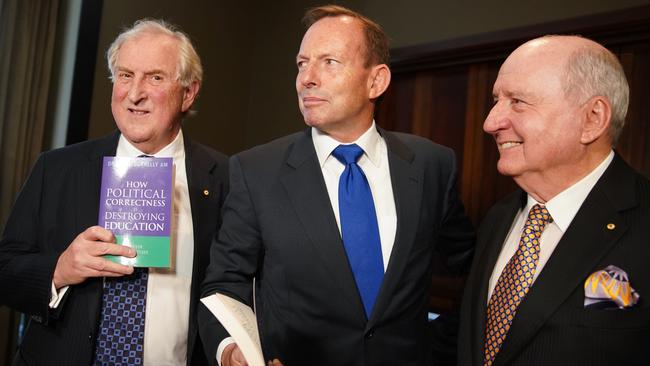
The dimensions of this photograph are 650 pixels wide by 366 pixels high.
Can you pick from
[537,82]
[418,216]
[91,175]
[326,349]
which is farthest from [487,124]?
[91,175]

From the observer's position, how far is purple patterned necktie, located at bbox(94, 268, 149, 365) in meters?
1.80

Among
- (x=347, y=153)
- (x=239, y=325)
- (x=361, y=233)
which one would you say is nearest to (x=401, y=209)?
(x=361, y=233)

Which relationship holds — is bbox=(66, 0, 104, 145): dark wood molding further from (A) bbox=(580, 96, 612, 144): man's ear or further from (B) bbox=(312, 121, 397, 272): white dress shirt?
(A) bbox=(580, 96, 612, 144): man's ear

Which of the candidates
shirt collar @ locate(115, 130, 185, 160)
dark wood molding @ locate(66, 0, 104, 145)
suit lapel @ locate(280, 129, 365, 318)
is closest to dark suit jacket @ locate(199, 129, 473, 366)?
suit lapel @ locate(280, 129, 365, 318)

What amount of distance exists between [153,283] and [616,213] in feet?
4.69

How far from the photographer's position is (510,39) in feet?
10.5

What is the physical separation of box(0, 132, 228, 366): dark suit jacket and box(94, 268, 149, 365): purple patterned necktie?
35 millimetres

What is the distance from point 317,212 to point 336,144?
0.88ft

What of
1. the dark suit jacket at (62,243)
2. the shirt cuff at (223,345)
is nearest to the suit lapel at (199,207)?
the dark suit jacket at (62,243)

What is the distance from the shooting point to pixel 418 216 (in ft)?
5.73

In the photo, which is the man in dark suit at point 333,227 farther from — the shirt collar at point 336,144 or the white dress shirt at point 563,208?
the white dress shirt at point 563,208

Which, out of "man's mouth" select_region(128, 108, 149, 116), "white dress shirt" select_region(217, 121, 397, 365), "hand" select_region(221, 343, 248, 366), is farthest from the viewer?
"man's mouth" select_region(128, 108, 149, 116)

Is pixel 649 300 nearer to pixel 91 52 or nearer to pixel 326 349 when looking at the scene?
pixel 326 349

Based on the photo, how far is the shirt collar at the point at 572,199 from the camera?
1517 mm
